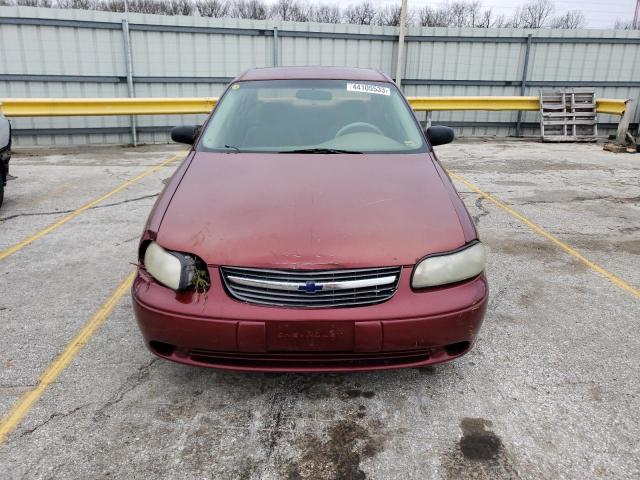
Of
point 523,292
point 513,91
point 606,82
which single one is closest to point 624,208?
point 523,292

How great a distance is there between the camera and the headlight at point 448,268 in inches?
85.9

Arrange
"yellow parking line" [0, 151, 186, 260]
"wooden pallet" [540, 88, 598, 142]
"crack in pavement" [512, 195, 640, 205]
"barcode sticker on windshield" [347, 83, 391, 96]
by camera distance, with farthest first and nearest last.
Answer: "wooden pallet" [540, 88, 598, 142] → "crack in pavement" [512, 195, 640, 205] → "yellow parking line" [0, 151, 186, 260] → "barcode sticker on windshield" [347, 83, 391, 96]

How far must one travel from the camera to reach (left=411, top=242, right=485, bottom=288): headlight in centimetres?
218

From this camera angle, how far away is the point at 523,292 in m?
3.71

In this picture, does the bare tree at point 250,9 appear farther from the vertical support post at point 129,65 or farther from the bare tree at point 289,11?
the vertical support post at point 129,65

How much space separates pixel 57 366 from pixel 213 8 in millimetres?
49856

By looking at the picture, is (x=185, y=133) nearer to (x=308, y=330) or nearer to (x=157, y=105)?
(x=308, y=330)

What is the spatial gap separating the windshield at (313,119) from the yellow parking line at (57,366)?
134 cm

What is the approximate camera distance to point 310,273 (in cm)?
209

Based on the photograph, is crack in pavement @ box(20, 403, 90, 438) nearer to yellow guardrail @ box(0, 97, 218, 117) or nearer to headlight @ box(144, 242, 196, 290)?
headlight @ box(144, 242, 196, 290)

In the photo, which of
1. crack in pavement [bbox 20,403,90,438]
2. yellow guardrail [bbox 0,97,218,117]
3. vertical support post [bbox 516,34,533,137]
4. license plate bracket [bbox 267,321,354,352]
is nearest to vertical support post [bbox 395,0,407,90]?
vertical support post [bbox 516,34,533,137]

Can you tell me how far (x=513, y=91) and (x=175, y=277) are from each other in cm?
1423

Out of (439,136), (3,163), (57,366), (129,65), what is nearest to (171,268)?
(57,366)

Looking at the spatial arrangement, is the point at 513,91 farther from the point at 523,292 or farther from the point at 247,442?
the point at 247,442
